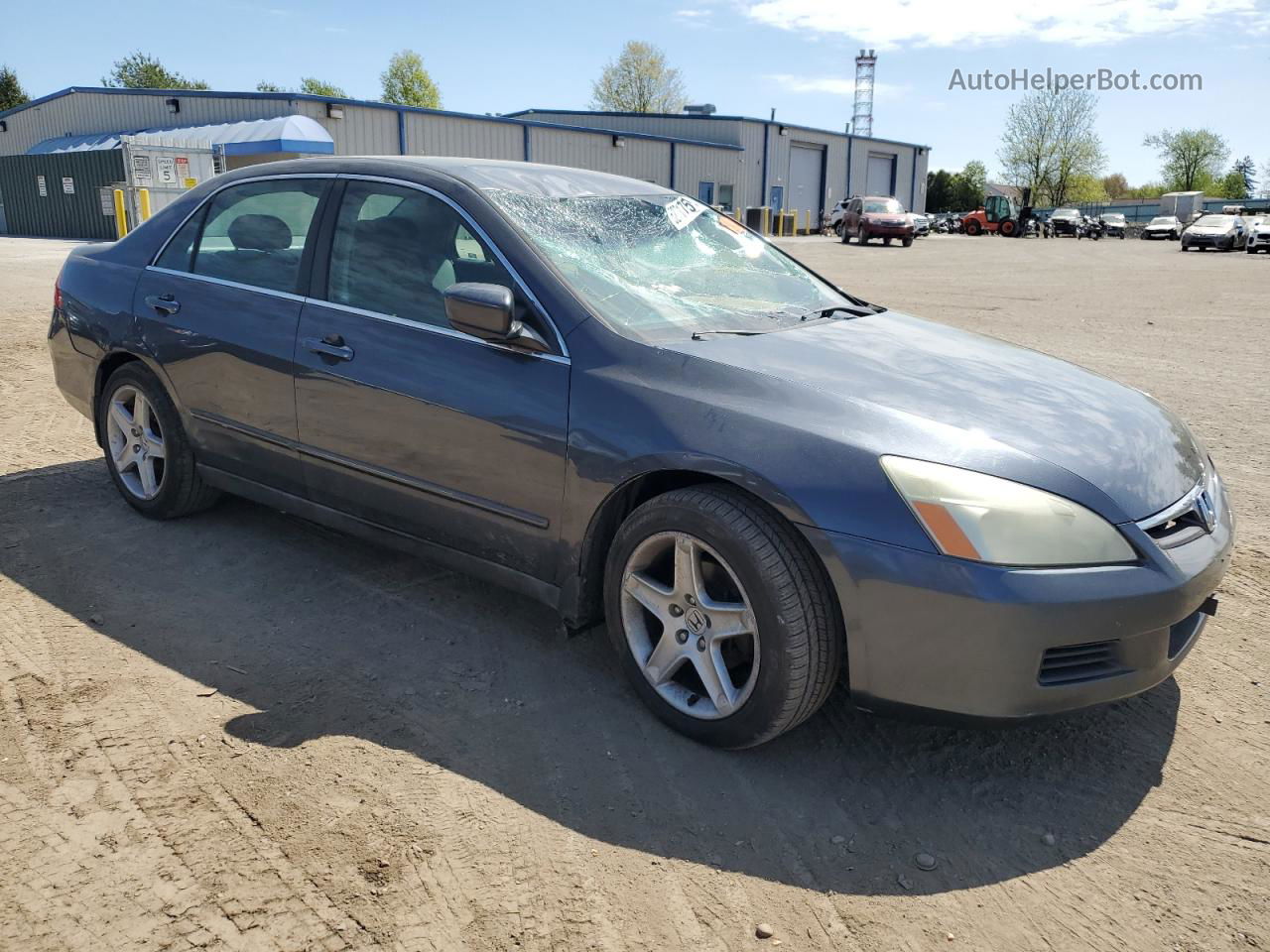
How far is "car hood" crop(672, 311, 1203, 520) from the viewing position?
2604 millimetres

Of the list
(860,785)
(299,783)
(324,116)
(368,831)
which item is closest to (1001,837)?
(860,785)

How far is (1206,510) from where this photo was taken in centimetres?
283

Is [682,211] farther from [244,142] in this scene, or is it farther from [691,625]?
[244,142]

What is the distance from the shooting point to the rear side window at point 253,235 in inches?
150

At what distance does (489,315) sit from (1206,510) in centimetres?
215

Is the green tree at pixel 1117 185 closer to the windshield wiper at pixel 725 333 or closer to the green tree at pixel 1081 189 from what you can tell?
the green tree at pixel 1081 189

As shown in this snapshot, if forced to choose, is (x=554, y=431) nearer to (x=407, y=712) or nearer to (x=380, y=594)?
(x=407, y=712)

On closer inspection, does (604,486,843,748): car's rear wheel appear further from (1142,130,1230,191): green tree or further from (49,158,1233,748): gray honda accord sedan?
(1142,130,1230,191): green tree

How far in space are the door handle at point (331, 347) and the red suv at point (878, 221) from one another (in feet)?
124

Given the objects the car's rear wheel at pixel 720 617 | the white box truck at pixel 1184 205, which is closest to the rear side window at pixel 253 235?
the car's rear wheel at pixel 720 617

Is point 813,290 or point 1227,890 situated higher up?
point 813,290

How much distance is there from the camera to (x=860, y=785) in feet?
8.75

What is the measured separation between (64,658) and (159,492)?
4.23ft

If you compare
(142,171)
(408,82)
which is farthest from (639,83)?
(142,171)
